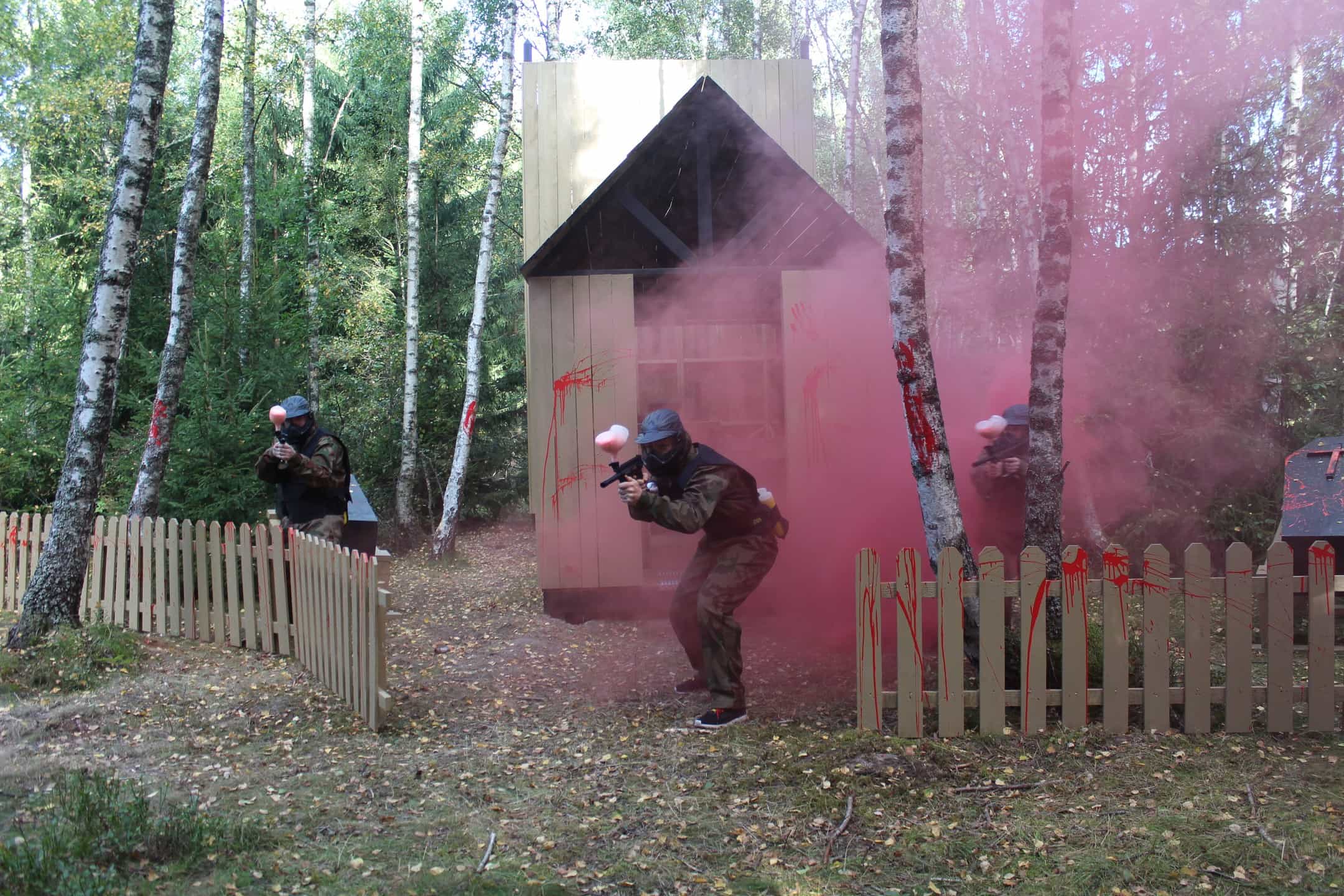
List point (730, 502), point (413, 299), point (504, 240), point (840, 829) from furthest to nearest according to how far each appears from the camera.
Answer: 1. point (504, 240)
2. point (413, 299)
3. point (730, 502)
4. point (840, 829)

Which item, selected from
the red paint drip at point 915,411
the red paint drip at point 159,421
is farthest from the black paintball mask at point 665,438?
the red paint drip at point 159,421

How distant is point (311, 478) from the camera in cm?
765

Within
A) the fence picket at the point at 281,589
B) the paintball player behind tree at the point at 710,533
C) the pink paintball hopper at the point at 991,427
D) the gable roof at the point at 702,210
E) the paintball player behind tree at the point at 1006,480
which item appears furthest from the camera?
the gable roof at the point at 702,210

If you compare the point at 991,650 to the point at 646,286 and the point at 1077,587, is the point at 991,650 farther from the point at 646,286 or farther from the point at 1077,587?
the point at 646,286

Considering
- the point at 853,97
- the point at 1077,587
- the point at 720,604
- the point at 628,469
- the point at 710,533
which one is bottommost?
the point at 720,604

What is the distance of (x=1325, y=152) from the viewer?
855cm

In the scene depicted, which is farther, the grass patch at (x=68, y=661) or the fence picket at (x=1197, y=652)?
the grass patch at (x=68, y=661)

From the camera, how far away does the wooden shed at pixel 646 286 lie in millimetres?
7809

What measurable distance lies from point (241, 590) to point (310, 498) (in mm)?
1364

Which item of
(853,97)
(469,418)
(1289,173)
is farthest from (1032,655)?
(853,97)

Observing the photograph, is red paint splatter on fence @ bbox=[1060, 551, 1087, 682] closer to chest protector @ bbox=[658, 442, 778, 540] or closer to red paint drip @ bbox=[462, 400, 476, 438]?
chest protector @ bbox=[658, 442, 778, 540]

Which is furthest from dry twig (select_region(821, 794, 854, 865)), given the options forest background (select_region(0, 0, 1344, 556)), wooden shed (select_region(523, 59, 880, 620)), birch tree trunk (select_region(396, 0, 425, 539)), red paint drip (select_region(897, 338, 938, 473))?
birch tree trunk (select_region(396, 0, 425, 539))

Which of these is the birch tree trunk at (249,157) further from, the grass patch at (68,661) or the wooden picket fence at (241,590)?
the grass patch at (68,661)

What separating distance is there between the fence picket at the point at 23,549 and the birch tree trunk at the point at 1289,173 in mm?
12465
